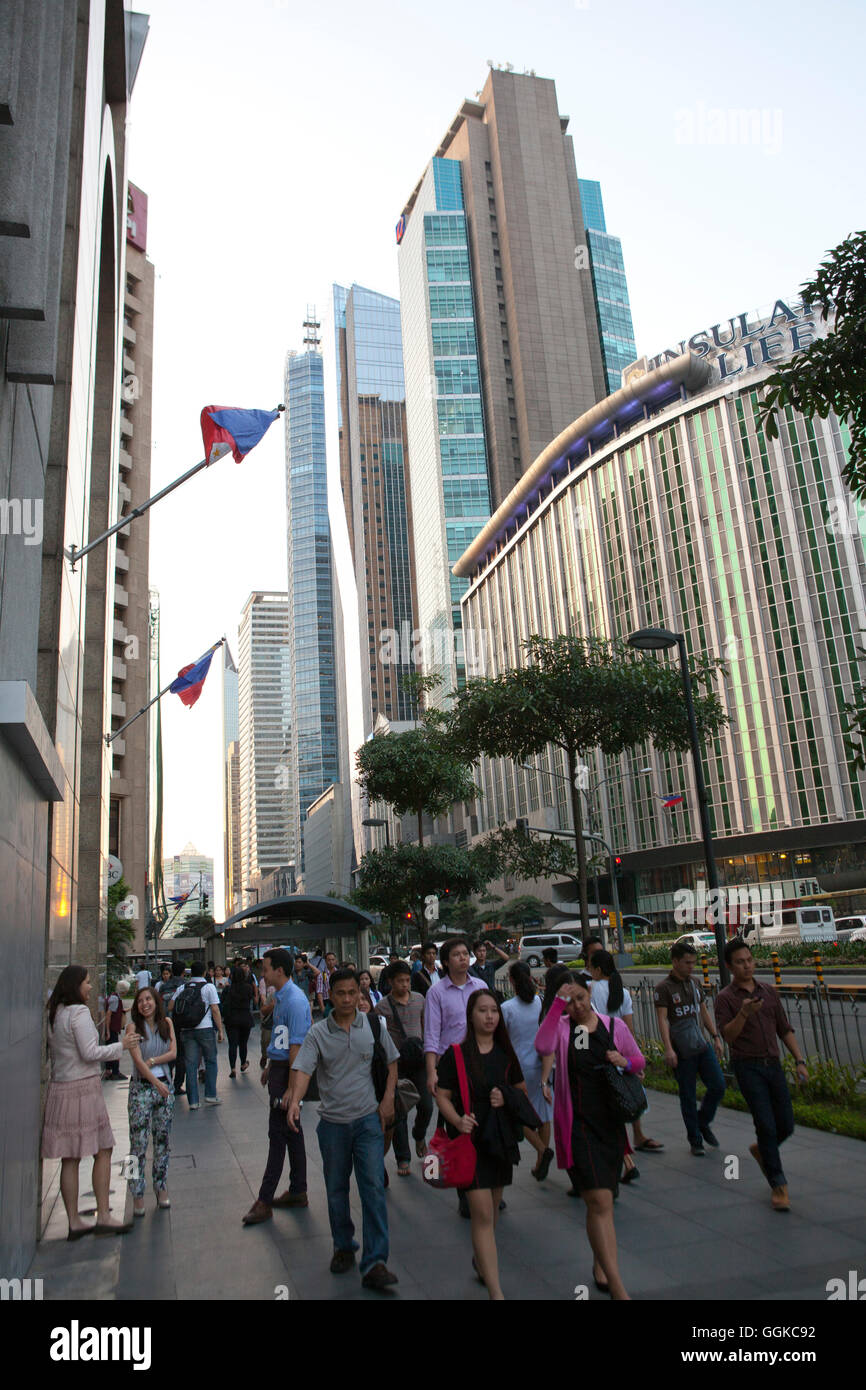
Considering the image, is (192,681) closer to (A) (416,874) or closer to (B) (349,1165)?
(B) (349,1165)

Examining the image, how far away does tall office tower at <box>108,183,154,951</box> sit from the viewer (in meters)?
48.4

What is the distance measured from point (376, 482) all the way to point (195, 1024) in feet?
478

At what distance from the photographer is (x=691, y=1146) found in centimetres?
871

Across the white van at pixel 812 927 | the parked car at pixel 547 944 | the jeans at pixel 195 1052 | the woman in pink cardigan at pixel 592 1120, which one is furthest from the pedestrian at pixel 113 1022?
the parked car at pixel 547 944

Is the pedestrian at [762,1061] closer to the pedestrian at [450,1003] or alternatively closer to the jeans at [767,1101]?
the jeans at [767,1101]

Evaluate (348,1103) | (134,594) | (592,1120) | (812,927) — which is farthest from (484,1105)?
(134,594)

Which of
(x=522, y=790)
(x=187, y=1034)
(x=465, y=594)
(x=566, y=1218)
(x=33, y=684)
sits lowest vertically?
(x=566, y=1218)

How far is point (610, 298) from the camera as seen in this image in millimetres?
117938

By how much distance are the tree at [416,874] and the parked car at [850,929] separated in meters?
13.5

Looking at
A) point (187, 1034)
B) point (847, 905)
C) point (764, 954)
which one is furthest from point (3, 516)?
point (847, 905)

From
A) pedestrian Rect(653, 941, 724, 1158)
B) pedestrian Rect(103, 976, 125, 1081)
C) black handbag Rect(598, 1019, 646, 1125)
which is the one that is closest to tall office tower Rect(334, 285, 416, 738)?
pedestrian Rect(103, 976, 125, 1081)
